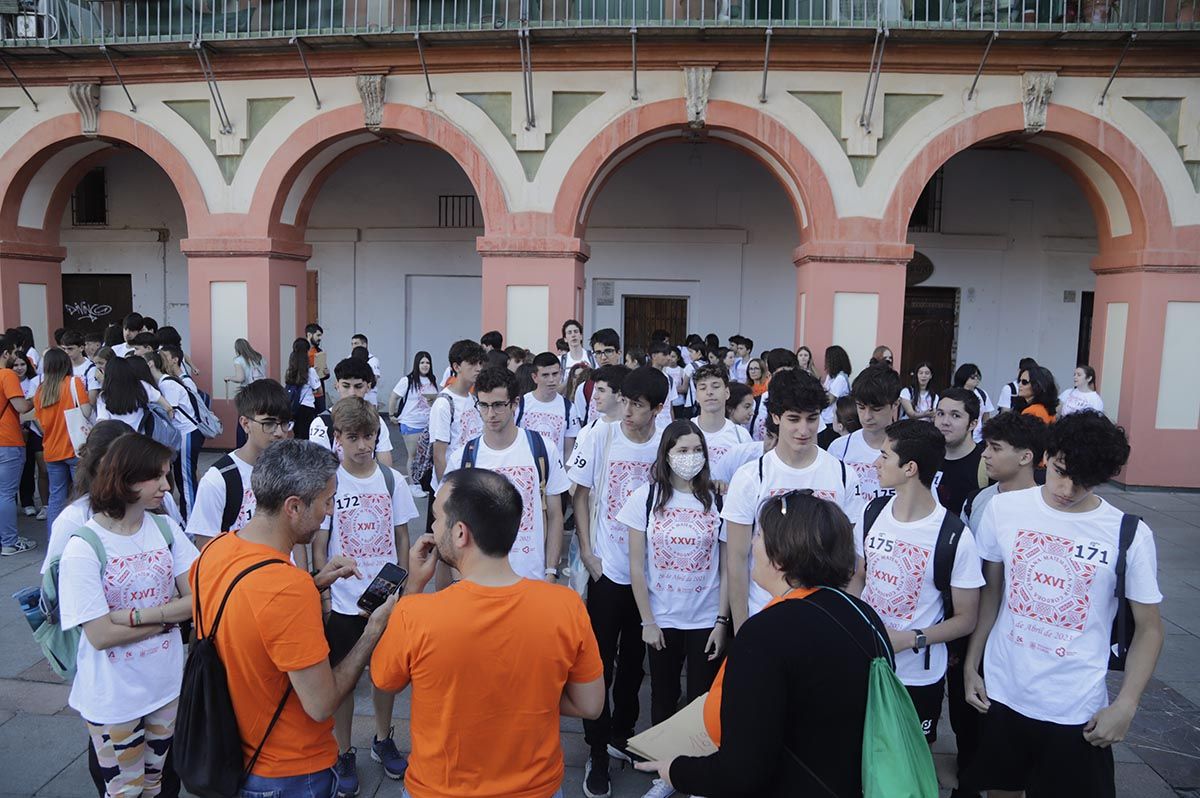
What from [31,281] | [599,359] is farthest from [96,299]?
[599,359]

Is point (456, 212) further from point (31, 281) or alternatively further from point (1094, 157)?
point (1094, 157)

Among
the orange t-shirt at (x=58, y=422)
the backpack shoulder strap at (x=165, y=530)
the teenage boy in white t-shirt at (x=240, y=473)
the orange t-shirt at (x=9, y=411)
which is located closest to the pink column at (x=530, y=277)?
the orange t-shirt at (x=58, y=422)

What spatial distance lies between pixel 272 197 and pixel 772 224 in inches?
309

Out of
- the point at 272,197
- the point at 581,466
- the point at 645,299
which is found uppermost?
the point at 272,197

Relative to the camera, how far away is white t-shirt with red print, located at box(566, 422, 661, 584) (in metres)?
3.79

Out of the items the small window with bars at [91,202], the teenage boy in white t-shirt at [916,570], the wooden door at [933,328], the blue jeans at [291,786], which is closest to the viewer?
the blue jeans at [291,786]

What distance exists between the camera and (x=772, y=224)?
13.6 metres

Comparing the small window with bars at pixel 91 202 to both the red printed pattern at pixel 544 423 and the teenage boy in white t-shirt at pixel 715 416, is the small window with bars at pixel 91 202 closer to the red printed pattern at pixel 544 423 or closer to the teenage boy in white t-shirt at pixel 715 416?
the red printed pattern at pixel 544 423

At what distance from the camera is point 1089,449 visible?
262 cm

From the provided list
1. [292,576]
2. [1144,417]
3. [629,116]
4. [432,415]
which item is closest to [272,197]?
[629,116]

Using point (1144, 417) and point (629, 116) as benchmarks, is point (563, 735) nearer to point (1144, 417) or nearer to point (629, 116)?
point (629, 116)

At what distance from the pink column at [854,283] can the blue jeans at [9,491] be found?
27.6 feet

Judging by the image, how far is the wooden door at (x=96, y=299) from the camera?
15.0 meters

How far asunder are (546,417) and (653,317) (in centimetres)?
846
